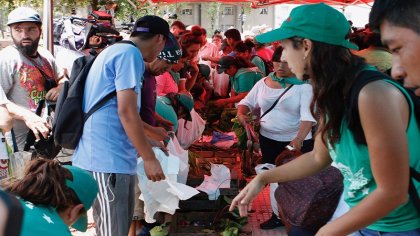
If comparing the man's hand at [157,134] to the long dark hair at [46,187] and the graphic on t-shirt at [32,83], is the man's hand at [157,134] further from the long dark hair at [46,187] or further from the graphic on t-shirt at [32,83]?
the long dark hair at [46,187]

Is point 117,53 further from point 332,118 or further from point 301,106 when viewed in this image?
point 301,106

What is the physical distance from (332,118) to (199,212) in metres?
2.72

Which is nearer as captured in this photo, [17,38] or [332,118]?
[332,118]

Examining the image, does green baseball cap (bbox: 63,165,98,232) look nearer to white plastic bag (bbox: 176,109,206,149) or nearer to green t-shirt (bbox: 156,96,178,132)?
green t-shirt (bbox: 156,96,178,132)

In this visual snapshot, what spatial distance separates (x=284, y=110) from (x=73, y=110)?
2.13 m

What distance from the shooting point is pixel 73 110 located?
277 centimetres

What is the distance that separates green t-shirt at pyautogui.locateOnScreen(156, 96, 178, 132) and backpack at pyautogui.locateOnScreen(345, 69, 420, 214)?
2777 mm

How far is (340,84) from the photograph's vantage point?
166 centimetres

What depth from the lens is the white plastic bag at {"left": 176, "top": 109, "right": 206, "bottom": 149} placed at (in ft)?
16.5

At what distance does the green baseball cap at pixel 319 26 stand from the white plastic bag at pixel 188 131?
3226mm

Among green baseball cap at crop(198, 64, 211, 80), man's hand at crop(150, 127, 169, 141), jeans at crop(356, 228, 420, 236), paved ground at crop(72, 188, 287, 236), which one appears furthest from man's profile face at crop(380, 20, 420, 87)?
green baseball cap at crop(198, 64, 211, 80)

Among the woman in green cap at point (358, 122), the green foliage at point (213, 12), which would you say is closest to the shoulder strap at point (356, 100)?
the woman in green cap at point (358, 122)

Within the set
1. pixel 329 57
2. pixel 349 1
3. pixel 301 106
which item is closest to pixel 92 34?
pixel 301 106

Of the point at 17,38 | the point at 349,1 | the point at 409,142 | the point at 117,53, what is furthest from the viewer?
the point at 349,1
